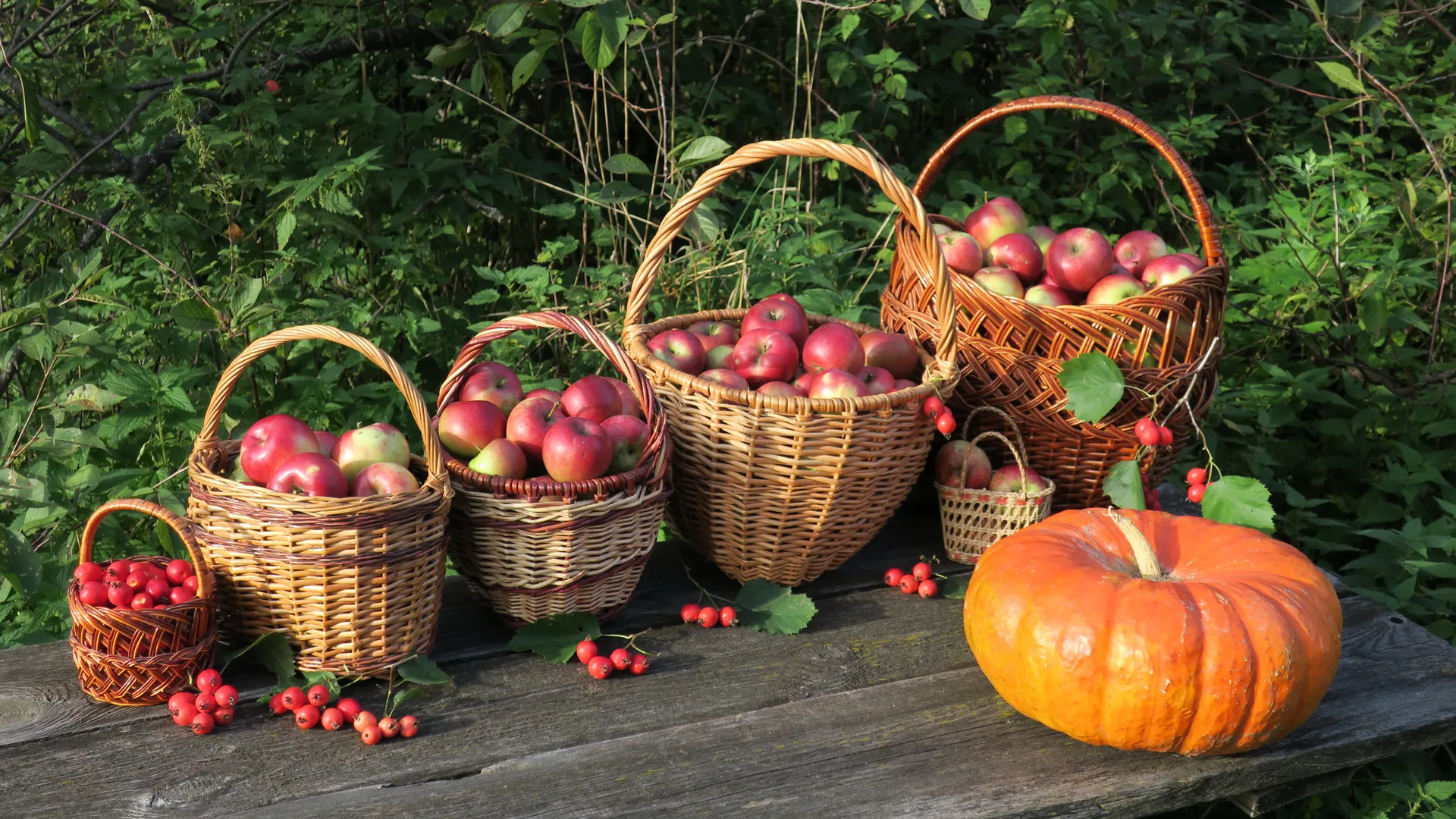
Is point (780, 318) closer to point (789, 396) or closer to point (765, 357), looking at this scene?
point (765, 357)

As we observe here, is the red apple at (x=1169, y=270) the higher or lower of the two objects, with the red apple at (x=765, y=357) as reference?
higher

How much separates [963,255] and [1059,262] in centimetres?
22

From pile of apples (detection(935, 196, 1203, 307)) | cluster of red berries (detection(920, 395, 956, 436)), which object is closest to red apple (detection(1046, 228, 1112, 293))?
pile of apples (detection(935, 196, 1203, 307))

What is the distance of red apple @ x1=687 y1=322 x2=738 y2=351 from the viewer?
2652 mm

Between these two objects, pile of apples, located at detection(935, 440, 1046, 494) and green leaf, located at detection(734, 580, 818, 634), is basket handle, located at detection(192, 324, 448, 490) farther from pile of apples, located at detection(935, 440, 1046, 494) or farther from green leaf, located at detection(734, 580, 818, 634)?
pile of apples, located at detection(935, 440, 1046, 494)

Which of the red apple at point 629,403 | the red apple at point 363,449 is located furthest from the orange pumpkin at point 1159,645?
the red apple at point 363,449

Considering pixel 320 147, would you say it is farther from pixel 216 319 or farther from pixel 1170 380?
pixel 1170 380

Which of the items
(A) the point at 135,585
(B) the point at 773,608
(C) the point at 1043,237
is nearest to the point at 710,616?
(B) the point at 773,608

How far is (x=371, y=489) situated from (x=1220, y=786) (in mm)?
1517

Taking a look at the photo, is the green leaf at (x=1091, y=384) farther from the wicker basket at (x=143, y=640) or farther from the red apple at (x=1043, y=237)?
the wicker basket at (x=143, y=640)

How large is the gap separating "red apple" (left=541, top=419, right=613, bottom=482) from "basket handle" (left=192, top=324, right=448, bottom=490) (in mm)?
193

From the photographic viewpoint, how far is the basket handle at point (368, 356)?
200 centimetres

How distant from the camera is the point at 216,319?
9.77 ft

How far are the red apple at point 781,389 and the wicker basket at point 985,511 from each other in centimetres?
43
